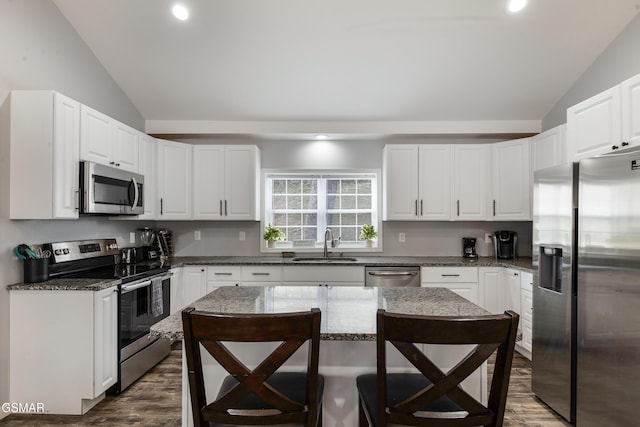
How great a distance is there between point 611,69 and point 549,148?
2.66ft

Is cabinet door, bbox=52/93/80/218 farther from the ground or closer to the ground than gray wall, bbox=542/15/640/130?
closer to the ground

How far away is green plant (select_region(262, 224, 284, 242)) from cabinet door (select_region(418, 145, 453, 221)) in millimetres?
1750

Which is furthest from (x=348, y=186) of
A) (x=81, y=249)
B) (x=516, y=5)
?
(x=81, y=249)

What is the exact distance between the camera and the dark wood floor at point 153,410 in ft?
7.66

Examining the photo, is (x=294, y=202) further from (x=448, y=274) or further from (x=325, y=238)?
(x=448, y=274)

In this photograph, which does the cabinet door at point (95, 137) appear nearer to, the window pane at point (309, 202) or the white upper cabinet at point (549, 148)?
the window pane at point (309, 202)

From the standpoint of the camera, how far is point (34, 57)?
8.59ft

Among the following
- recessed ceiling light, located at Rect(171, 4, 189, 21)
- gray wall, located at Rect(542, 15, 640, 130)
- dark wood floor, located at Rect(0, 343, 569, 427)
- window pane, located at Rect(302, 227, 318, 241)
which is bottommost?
dark wood floor, located at Rect(0, 343, 569, 427)

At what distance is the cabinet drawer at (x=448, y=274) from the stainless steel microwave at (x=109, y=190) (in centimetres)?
303

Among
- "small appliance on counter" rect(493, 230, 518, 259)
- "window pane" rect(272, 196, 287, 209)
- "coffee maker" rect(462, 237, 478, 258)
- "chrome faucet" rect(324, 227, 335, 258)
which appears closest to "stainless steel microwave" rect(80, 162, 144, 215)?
"window pane" rect(272, 196, 287, 209)

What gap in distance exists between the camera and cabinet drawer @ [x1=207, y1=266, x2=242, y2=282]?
12.3 ft

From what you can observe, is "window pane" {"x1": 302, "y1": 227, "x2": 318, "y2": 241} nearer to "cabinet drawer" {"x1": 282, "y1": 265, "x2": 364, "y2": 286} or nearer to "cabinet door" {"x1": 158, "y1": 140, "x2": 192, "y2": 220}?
"cabinet drawer" {"x1": 282, "y1": 265, "x2": 364, "y2": 286}

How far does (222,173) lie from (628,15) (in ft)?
13.4

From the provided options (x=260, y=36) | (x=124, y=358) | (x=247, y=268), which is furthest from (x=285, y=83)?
(x=124, y=358)
